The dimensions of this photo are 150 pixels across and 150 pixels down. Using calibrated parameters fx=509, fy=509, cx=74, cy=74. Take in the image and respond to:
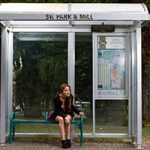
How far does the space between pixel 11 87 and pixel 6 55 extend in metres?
0.85

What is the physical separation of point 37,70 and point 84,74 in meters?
1.07

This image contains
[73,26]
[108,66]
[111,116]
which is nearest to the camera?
[73,26]

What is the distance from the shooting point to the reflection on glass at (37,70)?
1152cm

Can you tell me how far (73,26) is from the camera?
11328mm

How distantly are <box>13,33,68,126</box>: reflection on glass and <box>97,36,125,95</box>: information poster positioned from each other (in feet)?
2.66

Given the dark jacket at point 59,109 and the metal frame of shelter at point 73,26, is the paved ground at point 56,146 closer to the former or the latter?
the metal frame of shelter at point 73,26

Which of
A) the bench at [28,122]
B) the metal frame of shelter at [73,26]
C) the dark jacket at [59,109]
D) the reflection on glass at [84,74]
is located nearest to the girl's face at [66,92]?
the dark jacket at [59,109]

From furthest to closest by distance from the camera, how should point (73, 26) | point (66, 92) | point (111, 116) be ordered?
point (111, 116) → point (73, 26) → point (66, 92)

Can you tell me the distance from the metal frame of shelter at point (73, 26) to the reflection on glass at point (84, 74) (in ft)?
0.64

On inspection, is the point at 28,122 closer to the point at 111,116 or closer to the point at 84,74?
the point at 84,74

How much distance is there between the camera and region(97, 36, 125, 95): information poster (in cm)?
1139

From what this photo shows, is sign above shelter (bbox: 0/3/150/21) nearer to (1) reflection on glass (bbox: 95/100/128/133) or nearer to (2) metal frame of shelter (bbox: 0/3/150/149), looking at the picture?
(2) metal frame of shelter (bbox: 0/3/150/149)

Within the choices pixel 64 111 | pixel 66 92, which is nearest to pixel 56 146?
pixel 64 111

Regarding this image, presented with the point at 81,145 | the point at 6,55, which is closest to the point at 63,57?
the point at 6,55
